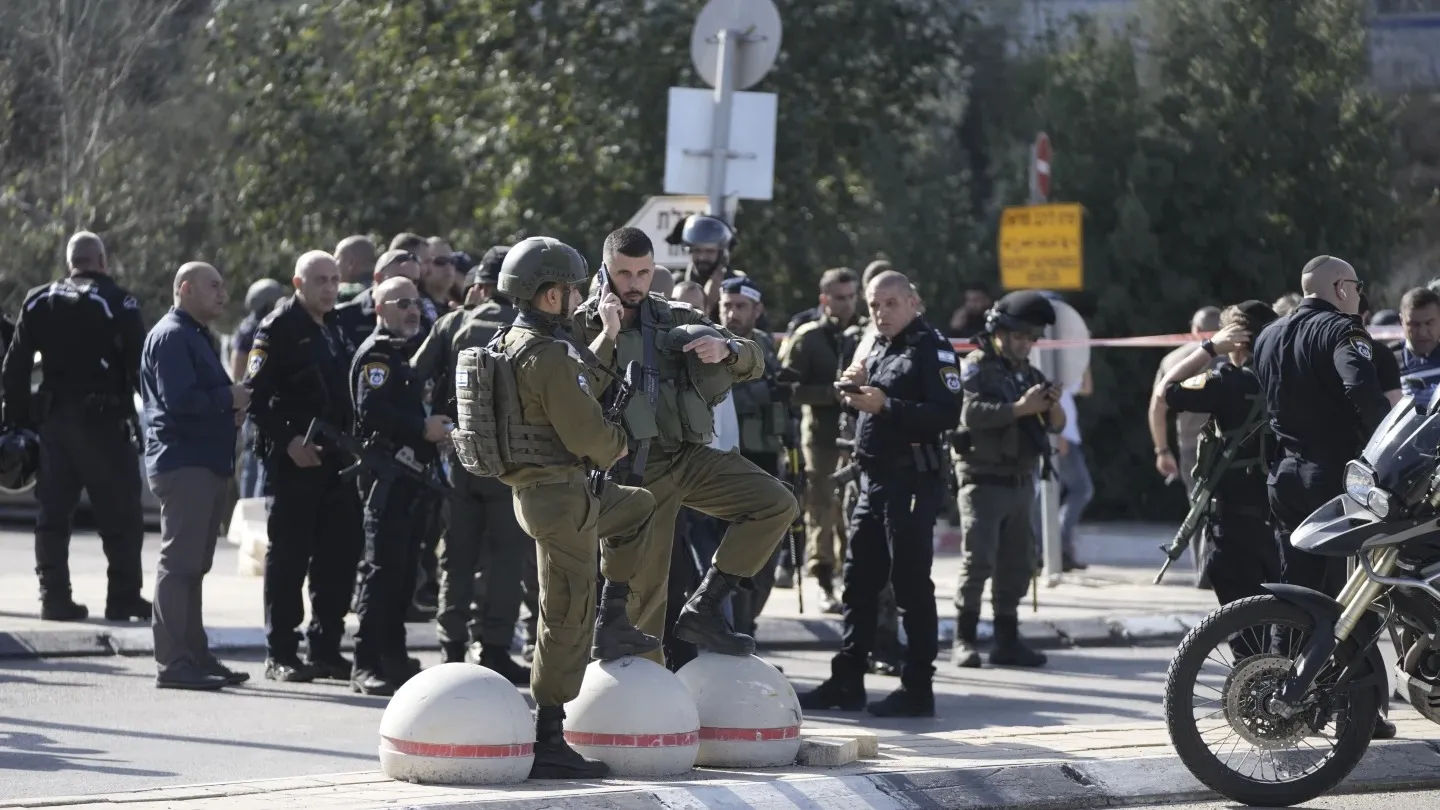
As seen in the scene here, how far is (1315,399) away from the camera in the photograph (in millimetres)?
8414

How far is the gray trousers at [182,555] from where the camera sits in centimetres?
957

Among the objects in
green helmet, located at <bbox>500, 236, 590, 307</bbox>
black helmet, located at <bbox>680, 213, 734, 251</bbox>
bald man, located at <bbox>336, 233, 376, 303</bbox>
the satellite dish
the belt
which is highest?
the satellite dish

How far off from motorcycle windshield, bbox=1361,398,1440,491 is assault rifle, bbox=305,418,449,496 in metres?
4.15

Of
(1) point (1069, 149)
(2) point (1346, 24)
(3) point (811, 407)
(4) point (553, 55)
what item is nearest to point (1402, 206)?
(2) point (1346, 24)

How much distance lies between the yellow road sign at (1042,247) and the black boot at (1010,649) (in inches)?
183

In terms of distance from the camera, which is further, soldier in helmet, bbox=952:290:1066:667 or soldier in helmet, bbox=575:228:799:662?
soldier in helmet, bbox=952:290:1066:667

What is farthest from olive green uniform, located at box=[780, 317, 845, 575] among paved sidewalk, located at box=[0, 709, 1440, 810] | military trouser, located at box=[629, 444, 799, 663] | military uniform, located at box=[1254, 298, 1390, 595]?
military trouser, located at box=[629, 444, 799, 663]

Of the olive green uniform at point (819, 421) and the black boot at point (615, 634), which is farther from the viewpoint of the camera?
the olive green uniform at point (819, 421)

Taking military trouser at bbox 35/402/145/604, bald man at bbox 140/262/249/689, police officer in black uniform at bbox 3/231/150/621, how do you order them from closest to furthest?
bald man at bbox 140/262/249/689, police officer in black uniform at bbox 3/231/150/621, military trouser at bbox 35/402/145/604

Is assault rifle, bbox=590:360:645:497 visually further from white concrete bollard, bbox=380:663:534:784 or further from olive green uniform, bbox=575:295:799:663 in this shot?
white concrete bollard, bbox=380:663:534:784

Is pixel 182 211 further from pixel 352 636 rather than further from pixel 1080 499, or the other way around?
pixel 352 636

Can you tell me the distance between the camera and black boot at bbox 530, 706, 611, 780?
6.96 m

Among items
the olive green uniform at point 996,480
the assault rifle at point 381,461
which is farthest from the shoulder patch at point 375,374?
the olive green uniform at point 996,480

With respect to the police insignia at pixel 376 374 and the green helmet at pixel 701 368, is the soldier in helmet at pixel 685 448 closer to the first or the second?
the green helmet at pixel 701 368
